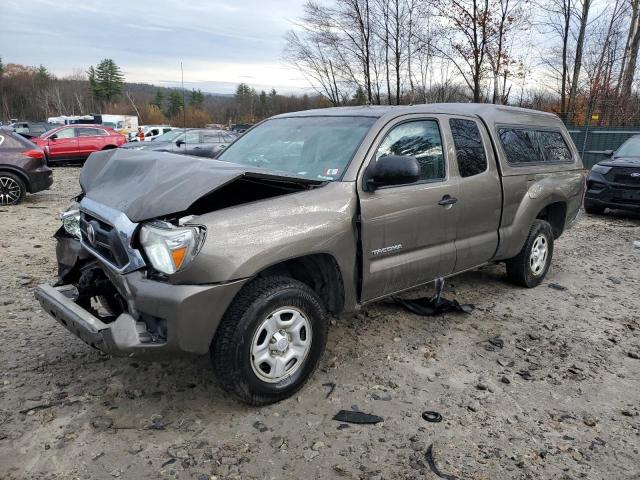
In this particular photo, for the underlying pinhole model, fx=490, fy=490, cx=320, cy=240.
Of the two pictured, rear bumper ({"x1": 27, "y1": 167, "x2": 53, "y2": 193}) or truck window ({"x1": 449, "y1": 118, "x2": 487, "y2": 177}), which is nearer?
truck window ({"x1": 449, "y1": 118, "x2": 487, "y2": 177})

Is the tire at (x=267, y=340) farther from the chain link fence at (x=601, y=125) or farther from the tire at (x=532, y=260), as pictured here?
the chain link fence at (x=601, y=125)

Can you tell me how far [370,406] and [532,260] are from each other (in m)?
3.11

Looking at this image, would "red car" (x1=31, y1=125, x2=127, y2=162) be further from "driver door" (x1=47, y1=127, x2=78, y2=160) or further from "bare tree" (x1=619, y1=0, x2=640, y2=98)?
"bare tree" (x1=619, y1=0, x2=640, y2=98)

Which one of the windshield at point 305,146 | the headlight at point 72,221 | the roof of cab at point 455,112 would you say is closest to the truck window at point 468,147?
the roof of cab at point 455,112

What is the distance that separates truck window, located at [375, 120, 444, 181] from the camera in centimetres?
370

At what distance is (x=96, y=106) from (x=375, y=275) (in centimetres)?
12353

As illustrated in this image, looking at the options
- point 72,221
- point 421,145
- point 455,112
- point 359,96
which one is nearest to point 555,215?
point 455,112

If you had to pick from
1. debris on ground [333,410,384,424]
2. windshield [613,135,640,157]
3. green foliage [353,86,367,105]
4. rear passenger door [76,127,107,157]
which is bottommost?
debris on ground [333,410,384,424]

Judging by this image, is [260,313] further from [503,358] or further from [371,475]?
[503,358]

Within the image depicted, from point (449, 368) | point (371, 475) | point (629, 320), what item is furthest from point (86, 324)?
point (629, 320)

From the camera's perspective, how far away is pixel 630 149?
34.1 feet

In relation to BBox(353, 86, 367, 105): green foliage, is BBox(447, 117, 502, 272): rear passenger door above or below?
below

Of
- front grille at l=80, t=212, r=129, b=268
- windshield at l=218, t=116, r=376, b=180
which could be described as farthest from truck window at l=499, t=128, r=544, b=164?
front grille at l=80, t=212, r=129, b=268

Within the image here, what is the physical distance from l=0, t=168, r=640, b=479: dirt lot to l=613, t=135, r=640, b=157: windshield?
6.94 meters
